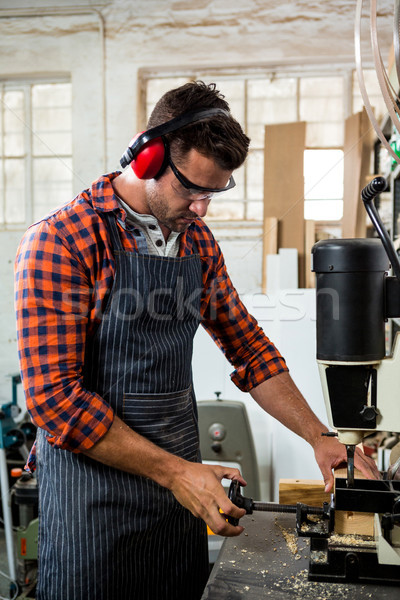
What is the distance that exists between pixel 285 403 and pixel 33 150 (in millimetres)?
3222

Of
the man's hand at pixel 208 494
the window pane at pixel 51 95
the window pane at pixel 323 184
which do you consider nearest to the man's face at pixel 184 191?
the man's hand at pixel 208 494

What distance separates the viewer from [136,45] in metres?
3.76

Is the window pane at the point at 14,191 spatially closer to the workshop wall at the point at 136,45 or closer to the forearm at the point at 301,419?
the workshop wall at the point at 136,45

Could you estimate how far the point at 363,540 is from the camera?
1033 millimetres

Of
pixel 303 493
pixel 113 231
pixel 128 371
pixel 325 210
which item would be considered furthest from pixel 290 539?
pixel 325 210

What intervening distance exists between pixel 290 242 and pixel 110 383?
2.38 meters

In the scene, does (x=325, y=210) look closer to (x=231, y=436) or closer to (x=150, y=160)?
(x=231, y=436)

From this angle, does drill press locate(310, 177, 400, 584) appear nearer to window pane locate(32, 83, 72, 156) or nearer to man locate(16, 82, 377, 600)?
man locate(16, 82, 377, 600)

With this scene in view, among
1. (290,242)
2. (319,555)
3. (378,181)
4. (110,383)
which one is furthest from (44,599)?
(290,242)

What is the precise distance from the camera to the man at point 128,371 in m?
1.08

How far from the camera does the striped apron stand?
120cm

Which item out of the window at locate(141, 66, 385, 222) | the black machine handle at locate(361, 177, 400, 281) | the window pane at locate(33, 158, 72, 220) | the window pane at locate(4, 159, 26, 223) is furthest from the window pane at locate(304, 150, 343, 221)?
the black machine handle at locate(361, 177, 400, 281)

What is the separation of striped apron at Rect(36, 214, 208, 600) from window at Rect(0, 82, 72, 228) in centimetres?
294

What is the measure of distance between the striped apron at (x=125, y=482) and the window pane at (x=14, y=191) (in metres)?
3.05
